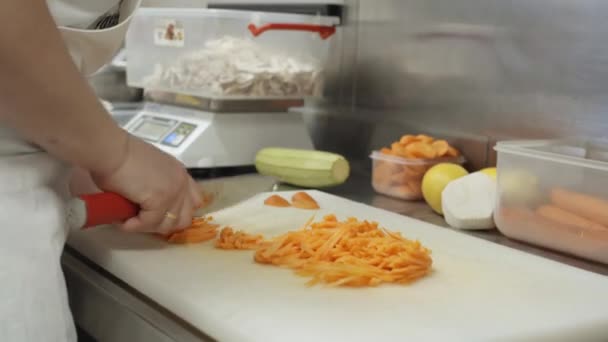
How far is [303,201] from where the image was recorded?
3.74 ft

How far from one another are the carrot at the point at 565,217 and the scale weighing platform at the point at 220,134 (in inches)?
25.5

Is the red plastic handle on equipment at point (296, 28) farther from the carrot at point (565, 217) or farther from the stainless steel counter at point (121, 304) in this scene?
the carrot at point (565, 217)

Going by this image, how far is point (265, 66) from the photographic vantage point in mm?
1461

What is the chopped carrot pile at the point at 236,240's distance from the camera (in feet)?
3.00

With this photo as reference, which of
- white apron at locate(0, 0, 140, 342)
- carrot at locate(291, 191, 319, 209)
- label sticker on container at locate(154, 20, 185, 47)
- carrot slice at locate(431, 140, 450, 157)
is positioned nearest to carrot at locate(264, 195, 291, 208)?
carrot at locate(291, 191, 319, 209)

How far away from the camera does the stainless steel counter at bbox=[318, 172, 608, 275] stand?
3.07 ft

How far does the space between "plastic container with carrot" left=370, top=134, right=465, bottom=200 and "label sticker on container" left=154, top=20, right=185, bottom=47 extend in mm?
481

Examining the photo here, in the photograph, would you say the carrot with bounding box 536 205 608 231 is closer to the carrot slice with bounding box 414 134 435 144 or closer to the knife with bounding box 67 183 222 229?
the carrot slice with bounding box 414 134 435 144

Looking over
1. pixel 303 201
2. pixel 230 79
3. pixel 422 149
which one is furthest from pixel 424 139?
pixel 230 79

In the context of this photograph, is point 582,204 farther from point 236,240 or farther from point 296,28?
point 296,28

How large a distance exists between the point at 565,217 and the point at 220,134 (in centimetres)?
71

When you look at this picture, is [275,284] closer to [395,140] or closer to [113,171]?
[113,171]

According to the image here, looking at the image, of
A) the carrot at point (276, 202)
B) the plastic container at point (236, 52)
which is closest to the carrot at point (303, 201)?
the carrot at point (276, 202)

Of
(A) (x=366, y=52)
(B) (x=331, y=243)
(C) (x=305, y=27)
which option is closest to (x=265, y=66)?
(C) (x=305, y=27)
